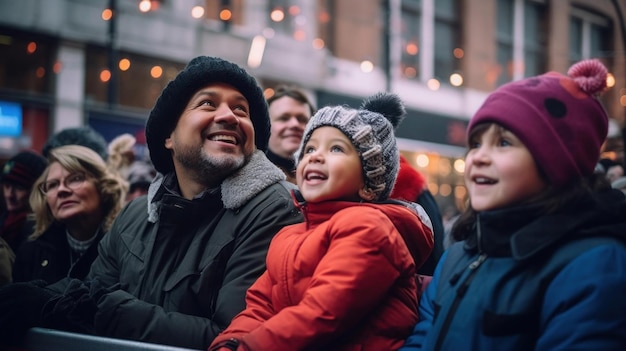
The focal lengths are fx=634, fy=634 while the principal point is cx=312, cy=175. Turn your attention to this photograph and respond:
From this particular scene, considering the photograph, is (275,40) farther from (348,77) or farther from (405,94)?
(405,94)

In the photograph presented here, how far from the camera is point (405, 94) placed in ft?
56.6

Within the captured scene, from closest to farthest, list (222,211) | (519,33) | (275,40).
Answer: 1. (222,211)
2. (275,40)
3. (519,33)

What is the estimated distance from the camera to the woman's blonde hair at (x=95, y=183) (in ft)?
13.6

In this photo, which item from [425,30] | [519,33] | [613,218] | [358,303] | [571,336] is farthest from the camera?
[519,33]

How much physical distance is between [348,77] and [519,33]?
6.97 metres

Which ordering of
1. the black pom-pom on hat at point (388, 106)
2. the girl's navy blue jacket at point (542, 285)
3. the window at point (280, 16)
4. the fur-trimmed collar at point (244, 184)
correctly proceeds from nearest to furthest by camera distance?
the girl's navy blue jacket at point (542, 285) < the black pom-pom on hat at point (388, 106) < the fur-trimmed collar at point (244, 184) < the window at point (280, 16)

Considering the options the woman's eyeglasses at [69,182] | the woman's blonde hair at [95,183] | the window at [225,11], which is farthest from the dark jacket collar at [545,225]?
the window at [225,11]

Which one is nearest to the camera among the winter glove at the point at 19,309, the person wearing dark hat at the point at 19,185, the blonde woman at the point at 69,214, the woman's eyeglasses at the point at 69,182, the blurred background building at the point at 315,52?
the winter glove at the point at 19,309

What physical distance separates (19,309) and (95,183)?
5.40ft

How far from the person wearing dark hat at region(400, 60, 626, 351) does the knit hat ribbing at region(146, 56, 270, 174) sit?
1.44 m

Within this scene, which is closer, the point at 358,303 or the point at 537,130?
the point at 537,130

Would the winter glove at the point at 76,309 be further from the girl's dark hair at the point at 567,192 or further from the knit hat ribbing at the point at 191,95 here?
the girl's dark hair at the point at 567,192

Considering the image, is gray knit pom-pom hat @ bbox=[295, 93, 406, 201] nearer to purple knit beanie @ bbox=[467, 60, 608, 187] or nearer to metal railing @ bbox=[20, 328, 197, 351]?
purple knit beanie @ bbox=[467, 60, 608, 187]

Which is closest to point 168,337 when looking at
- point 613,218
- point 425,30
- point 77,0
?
point 613,218
